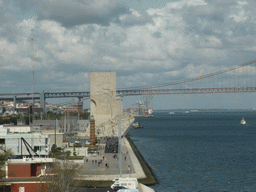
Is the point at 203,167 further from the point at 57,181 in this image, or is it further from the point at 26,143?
the point at 57,181

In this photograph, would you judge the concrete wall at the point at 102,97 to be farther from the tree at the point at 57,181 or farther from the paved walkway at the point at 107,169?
the tree at the point at 57,181

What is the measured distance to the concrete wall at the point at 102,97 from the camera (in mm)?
62750

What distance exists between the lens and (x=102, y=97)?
208ft

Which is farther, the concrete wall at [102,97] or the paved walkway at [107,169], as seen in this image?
the concrete wall at [102,97]

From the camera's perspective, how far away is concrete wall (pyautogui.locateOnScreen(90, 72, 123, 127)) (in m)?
62.8

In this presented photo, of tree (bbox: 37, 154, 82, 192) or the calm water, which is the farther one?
the calm water

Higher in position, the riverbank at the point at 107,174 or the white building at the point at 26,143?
the white building at the point at 26,143

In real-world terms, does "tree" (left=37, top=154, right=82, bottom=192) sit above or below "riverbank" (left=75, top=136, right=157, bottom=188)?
above

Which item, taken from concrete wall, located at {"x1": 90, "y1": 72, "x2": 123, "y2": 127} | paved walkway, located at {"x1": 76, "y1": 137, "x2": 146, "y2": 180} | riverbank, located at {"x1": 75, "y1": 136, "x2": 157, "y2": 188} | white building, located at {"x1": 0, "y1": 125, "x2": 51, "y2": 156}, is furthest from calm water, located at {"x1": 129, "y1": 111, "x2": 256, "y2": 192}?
concrete wall, located at {"x1": 90, "y1": 72, "x2": 123, "y2": 127}

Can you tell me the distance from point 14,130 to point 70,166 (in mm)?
13317

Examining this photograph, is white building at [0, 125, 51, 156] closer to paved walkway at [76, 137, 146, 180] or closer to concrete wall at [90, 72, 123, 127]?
paved walkway at [76, 137, 146, 180]

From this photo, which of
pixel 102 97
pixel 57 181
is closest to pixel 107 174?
pixel 57 181

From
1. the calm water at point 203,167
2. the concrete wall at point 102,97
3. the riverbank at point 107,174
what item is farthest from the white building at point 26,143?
the concrete wall at point 102,97

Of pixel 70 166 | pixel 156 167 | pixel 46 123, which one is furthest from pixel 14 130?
pixel 46 123
